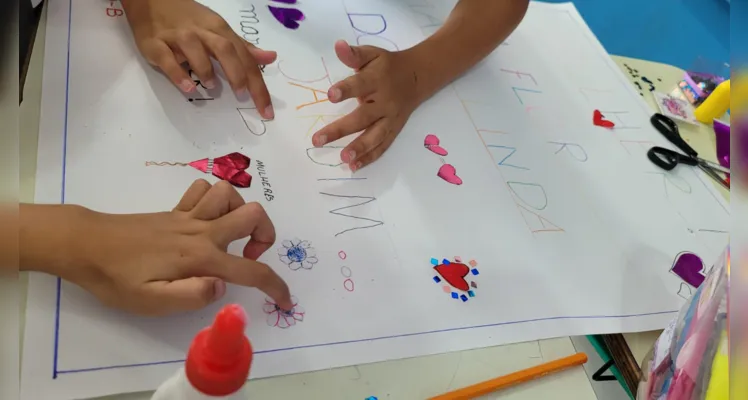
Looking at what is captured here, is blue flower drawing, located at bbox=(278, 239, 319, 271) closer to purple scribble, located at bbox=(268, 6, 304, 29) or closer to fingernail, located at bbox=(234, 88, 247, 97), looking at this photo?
fingernail, located at bbox=(234, 88, 247, 97)

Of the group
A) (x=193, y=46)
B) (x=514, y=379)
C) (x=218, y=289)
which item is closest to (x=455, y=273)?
(x=514, y=379)

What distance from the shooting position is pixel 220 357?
0.27 m

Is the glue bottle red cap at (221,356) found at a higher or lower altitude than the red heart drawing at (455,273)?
higher

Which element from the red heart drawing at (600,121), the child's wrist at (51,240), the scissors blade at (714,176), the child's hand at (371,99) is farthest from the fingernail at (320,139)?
the scissors blade at (714,176)

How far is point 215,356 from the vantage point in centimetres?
27

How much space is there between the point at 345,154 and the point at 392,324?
0.56 feet

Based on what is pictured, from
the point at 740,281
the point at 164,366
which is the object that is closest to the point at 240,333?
the point at 164,366

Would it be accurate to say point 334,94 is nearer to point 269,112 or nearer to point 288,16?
point 269,112

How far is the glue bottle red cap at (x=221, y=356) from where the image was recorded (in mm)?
259

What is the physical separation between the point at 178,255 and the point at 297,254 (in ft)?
0.31

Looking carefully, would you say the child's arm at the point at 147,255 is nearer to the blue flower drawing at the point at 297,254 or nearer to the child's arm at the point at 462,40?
the blue flower drawing at the point at 297,254

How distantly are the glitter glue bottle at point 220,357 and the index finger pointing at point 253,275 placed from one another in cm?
13

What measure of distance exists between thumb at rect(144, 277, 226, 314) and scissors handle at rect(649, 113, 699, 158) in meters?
0.59

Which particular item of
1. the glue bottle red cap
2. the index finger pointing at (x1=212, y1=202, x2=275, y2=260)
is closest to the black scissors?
the index finger pointing at (x1=212, y1=202, x2=275, y2=260)
